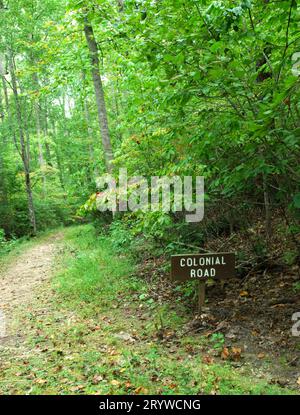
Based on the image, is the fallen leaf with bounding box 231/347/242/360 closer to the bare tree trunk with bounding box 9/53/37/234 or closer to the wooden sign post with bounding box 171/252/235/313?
the wooden sign post with bounding box 171/252/235/313

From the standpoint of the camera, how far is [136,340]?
4941 mm

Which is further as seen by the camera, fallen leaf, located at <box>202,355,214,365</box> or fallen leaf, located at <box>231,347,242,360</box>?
fallen leaf, located at <box>231,347,242,360</box>

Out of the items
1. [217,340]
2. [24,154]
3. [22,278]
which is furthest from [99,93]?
[217,340]

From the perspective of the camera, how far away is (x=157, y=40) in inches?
160

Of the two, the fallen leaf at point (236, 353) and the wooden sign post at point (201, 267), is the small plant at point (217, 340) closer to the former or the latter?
the fallen leaf at point (236, 353)

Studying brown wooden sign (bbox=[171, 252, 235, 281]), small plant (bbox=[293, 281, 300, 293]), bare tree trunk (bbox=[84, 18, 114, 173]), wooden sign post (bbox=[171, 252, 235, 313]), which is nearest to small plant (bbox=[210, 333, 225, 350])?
wooden sign post (bbox=[171, 252, 235, 313])

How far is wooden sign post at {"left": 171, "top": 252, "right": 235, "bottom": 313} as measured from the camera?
5.07 m

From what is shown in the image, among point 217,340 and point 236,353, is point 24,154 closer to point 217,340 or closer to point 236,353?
point 217,340

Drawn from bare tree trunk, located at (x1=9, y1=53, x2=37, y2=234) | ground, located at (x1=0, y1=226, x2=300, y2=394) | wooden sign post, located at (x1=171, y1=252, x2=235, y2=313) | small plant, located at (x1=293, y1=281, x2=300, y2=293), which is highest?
bare tree trunk, located at (x1=9, y1=53, x2=37, y2=234)

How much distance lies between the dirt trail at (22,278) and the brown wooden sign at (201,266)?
277cm

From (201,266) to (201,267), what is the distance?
0.02 meters

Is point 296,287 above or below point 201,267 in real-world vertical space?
below

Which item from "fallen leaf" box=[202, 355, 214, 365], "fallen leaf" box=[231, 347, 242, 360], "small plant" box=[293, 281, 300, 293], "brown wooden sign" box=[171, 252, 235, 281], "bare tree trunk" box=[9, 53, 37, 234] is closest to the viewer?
"fallen leaf" box=[202, 355, 214, 365]

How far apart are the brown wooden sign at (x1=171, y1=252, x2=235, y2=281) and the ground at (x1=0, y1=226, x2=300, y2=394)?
2.07 ft
